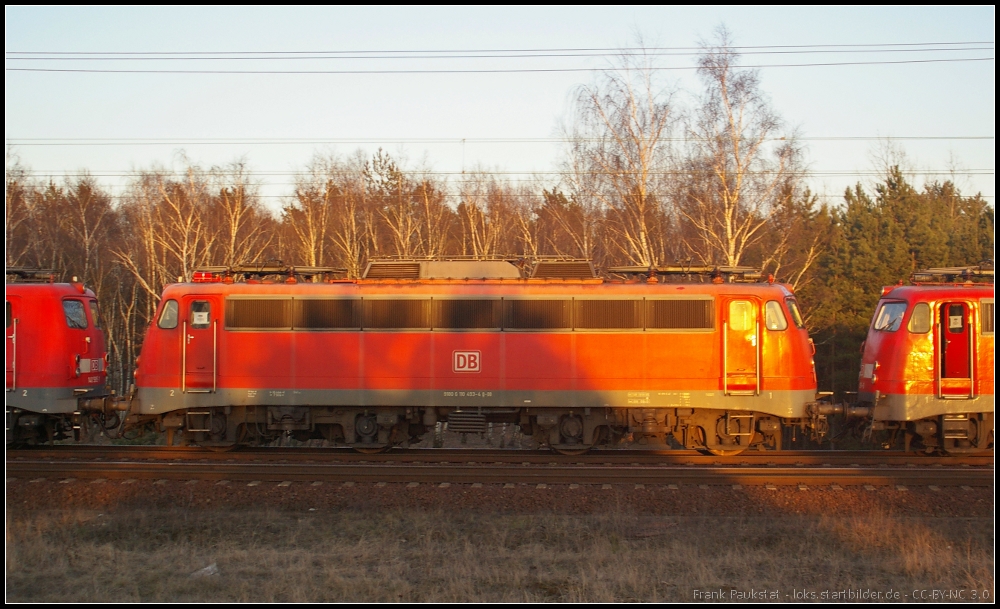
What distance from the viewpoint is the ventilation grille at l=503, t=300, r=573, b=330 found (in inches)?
569

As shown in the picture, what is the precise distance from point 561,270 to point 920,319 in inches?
290

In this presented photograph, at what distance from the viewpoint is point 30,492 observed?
12227 mm

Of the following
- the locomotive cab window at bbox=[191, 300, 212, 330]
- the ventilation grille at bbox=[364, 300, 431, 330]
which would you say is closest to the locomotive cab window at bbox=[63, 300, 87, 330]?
the locomotive cab window at bbox=[191, 300, 212, 330]

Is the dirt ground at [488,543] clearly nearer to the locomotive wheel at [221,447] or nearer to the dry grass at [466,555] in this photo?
the dry grass at [466,555]

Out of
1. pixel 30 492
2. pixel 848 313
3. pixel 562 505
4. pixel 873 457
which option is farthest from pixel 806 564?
pixel 848 313

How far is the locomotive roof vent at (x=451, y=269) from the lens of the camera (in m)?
15.2

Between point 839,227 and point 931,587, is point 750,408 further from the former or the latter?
point 839,227

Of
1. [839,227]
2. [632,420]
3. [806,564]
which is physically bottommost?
[806,564]

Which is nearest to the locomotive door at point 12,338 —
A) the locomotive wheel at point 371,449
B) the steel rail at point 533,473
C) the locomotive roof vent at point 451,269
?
the steel rail at point 533,473

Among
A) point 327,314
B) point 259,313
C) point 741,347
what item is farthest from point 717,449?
point 259,313

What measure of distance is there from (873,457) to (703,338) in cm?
406

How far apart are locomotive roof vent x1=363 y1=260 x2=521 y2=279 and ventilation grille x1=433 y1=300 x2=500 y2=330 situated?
840mm

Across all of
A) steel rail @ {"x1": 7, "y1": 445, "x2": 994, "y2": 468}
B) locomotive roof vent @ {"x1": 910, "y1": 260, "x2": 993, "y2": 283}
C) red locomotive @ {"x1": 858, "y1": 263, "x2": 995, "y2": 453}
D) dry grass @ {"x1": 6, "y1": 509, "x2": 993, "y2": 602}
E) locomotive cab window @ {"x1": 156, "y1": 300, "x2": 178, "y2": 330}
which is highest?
locomotive roof vent @ {"x1": 910, "y1": 260, "x2": 993, "y2": 283}

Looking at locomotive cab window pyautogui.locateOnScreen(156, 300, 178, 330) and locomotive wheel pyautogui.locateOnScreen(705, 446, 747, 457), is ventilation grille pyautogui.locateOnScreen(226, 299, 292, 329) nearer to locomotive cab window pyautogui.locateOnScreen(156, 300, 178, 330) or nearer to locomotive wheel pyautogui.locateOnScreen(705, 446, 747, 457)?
locomotive cab window pyautogui.locateOnScreen(156, 300, 178, 330)
